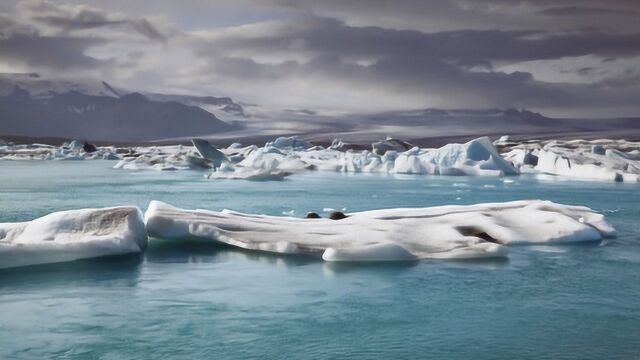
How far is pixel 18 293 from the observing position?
6.00 meters

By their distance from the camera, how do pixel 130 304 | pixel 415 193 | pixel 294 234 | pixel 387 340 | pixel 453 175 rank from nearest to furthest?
pixel 387 340, pixel 130 304, pixel 294 234, pixel 415 193, pixel 453 175

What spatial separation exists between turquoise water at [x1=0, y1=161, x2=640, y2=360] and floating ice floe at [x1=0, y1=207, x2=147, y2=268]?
18 centimetres

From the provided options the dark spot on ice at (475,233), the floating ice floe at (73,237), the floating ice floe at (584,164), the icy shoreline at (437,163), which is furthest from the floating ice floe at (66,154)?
the dark spot on ice at (475,233)

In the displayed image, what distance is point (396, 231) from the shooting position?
8664mm

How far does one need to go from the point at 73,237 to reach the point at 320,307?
3.57 metres

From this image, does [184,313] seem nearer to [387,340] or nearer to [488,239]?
[387,340]

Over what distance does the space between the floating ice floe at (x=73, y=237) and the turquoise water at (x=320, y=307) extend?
18cm

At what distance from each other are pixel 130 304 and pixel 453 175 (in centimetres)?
2585

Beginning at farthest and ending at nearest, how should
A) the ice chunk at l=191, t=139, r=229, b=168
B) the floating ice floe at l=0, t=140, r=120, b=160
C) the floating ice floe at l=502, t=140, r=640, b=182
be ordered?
the floating ice floe at l=0, t=140, r=120, b=160 < the ice chunk at l=191, t=139, r=229, b=168 < the floating ice floe at l=502, t=140, r=640, b=182

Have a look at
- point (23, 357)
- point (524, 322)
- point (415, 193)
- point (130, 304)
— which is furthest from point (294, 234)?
point (415, 193)

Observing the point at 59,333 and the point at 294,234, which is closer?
the point at 59,333

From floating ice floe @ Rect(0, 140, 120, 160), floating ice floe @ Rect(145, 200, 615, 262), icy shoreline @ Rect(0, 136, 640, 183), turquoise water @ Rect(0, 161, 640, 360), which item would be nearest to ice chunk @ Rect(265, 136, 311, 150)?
icy shoreline @ Rect(0, 136, 640, 183)

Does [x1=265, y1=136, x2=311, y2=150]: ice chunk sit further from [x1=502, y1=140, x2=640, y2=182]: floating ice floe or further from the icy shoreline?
[x1=502, y1=140, x2=640, y2=182]: floating ice floe

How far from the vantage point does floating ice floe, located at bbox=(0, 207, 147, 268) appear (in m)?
7.13
